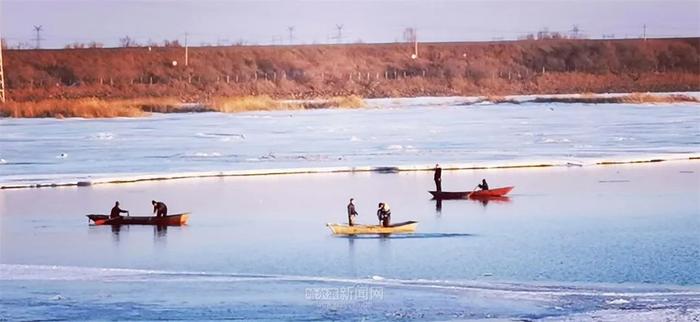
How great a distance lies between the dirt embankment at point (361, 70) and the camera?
261 feet

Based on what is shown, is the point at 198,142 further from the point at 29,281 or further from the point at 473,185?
the point at 29,281

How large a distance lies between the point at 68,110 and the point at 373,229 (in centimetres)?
3455

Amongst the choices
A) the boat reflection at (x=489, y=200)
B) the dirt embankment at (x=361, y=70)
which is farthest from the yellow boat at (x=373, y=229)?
the dirt embankment at (x=361, y=70)

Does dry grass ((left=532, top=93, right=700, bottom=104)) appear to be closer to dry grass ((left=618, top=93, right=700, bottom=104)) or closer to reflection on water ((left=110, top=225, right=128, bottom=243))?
dry grass ((left=618, top=93, right=700, bottom=104))

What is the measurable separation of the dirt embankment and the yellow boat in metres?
50.9

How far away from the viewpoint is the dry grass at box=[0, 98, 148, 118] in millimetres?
52688

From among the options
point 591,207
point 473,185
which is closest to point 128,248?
point 591,207

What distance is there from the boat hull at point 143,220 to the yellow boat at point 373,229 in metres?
2.52

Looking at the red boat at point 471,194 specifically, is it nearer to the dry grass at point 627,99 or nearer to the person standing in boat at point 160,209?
the person standing in boat at point 160,209

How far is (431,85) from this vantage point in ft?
274

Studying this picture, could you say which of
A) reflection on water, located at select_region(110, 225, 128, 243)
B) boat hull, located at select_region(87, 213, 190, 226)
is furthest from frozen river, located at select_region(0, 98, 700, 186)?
A: reflection on water, located at select_region(110, 225, 128, 243)

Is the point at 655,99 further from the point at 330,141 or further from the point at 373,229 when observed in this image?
the point at 373,229

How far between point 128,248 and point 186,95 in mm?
55760

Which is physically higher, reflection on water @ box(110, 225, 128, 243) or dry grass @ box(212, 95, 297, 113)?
dry grass @ box(212, 95, 297, 113)
